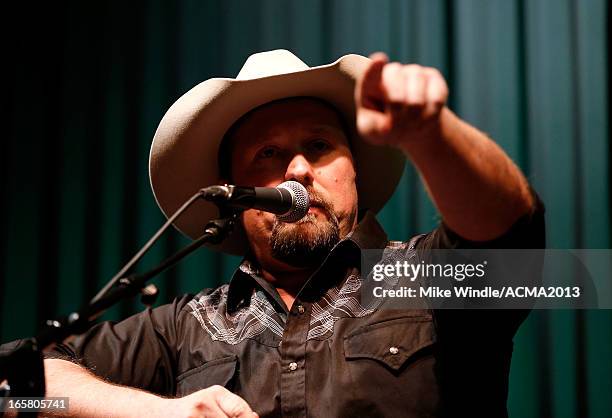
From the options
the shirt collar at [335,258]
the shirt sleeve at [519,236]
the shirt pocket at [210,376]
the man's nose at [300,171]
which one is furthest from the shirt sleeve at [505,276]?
the shirt pocket at [210,376]

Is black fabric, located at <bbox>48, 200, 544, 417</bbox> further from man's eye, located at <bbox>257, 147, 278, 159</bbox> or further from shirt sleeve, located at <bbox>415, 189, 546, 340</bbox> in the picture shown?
man's eye, located at <bbox>257, 147, 278, 159</bbox>

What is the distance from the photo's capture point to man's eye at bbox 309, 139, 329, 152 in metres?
1.57

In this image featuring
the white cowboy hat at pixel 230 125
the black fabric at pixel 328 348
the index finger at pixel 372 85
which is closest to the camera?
the index finger at pixel 372 85

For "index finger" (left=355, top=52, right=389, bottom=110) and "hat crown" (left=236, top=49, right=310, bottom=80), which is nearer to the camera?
"index finger" (left=355, top=52, right=389, bottom=110)

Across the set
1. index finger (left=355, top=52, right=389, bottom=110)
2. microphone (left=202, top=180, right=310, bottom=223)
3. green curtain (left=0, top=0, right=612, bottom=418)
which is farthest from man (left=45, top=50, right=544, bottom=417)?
green curtain (left=0, top=0, right=612, bottom=418)

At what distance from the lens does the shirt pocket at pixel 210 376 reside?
1362mm

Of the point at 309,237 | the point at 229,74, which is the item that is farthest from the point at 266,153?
the point at 229,74

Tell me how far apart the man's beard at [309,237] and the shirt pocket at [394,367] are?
22cm

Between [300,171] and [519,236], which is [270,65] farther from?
[519,236]

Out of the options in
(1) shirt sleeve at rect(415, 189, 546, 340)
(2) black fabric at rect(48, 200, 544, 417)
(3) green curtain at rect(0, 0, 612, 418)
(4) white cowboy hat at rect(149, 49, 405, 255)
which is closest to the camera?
(1) shirt sleeve at rect(415, 189, 546, 340)

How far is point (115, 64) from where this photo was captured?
227 centimetres

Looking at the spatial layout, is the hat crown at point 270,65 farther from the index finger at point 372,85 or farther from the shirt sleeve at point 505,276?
the index finger at point 372,85

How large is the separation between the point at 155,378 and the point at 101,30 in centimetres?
131

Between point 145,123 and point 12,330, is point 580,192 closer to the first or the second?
point 145,123
